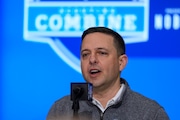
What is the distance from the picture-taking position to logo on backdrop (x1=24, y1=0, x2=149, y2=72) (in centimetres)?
232

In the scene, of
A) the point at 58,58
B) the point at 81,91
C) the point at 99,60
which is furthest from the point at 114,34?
the point at 58,58

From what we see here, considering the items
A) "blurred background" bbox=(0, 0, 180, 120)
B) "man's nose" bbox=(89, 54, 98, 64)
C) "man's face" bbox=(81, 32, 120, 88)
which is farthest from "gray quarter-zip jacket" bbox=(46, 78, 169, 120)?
"blurred background" bbox=(0, 0, 180, 120)

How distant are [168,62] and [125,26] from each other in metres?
0.33

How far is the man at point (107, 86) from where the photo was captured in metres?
1.67

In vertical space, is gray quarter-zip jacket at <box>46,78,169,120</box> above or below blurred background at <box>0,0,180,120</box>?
below

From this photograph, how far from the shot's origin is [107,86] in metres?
1.75

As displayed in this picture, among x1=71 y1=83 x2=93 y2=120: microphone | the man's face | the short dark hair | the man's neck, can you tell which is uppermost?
the short dark hair

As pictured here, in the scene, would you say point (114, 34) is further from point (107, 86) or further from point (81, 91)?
→ point (81, 91)

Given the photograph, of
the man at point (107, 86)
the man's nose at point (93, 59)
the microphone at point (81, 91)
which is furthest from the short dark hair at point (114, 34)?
the microphone at point (81, 91)

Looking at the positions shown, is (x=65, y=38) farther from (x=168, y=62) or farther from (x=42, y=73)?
(x=168, y=62)

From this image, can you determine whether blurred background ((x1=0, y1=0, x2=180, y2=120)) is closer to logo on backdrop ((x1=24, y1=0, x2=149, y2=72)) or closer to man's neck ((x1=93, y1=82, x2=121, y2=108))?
logo on backdrop ((x1=24, y1=0, x2=149, y2=72))

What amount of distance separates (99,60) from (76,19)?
29.4 inches

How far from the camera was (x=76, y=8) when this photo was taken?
237 cm

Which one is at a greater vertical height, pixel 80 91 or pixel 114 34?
pixel 114 34
